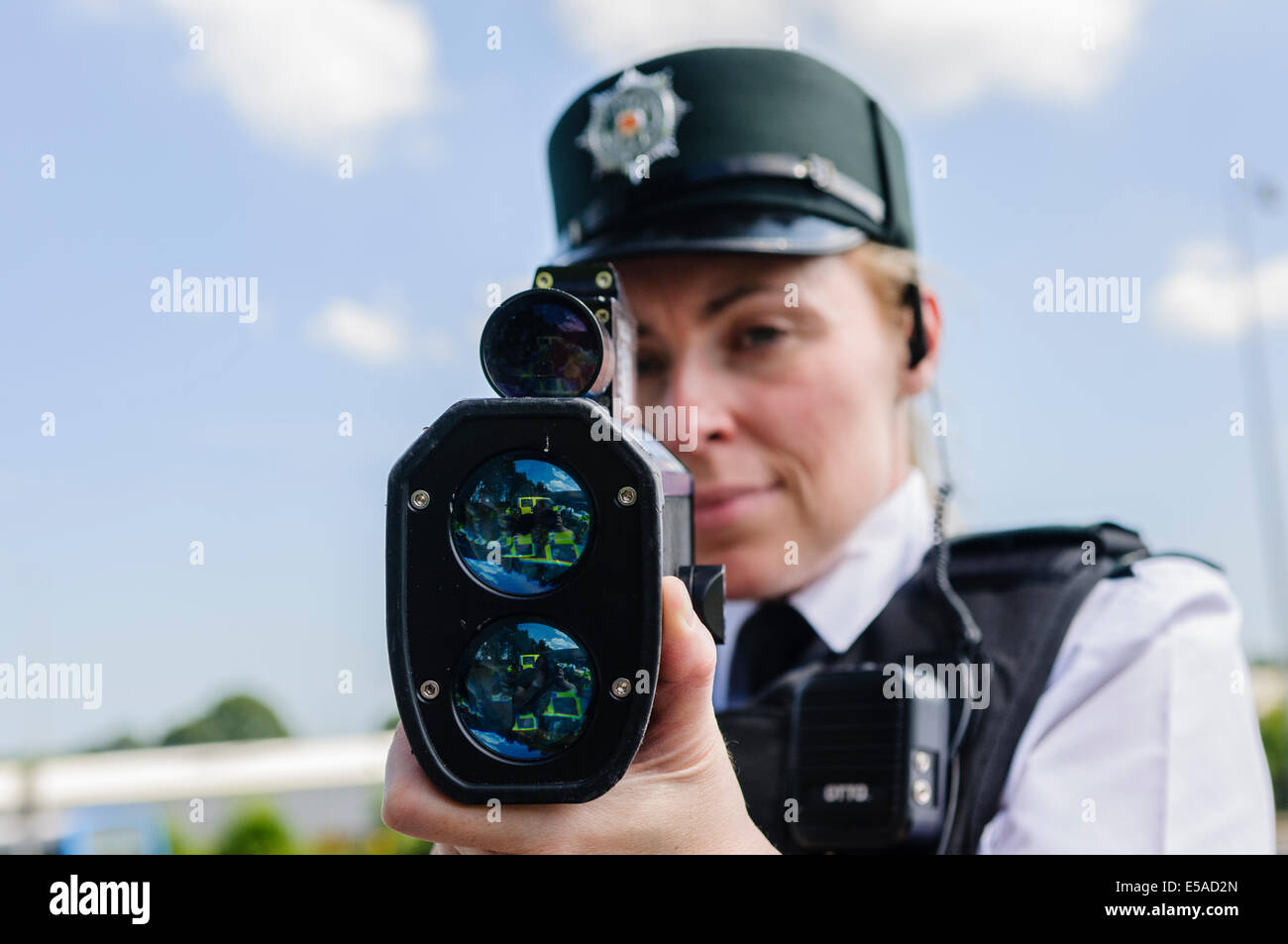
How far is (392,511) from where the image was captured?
3.78 ft

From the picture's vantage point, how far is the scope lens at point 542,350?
50.1 inches

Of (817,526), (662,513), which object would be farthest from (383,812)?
(817,526)

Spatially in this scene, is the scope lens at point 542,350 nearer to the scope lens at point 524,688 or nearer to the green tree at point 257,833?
the scope lens at point 524,688

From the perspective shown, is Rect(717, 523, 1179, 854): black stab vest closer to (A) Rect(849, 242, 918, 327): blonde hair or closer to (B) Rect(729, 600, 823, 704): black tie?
(B) Rect(729, 600, 823, 704): black tie

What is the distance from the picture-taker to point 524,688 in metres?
1.17

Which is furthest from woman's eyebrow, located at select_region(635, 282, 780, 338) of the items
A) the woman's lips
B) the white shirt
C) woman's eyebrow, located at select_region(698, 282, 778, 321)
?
the white shirt

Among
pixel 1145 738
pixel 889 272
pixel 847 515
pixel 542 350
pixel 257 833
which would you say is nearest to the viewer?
pixel 542 350

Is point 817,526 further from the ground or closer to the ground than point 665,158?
closer to the ground

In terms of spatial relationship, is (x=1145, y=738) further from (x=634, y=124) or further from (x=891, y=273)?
(x=634, y=124)

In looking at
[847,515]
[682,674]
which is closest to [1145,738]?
[847,515]

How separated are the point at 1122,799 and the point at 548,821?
3.71ft

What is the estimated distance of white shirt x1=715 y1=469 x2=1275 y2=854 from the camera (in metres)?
1.81

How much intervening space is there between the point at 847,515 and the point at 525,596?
4.09 feet
